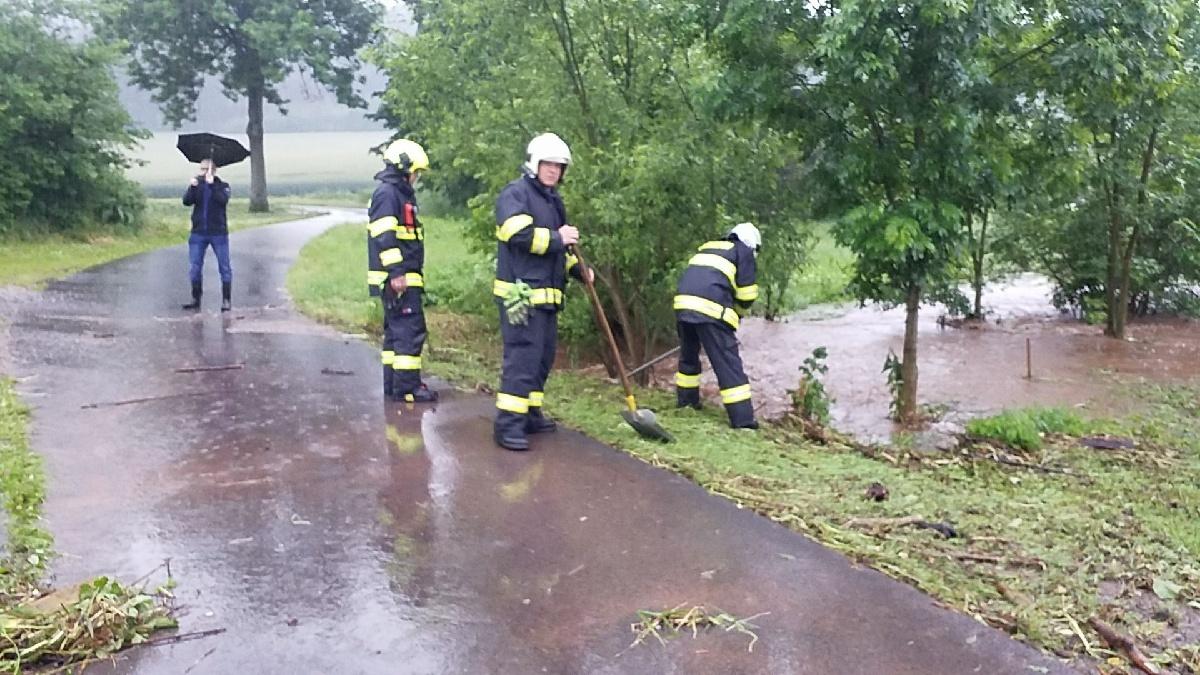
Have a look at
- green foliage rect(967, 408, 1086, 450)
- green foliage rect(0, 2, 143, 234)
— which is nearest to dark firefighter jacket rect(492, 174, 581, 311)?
green foliage rect(967, 408, 1086, 450)

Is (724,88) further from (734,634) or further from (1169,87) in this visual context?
(734,634)

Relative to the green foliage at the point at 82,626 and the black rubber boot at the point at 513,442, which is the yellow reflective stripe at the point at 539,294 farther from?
the green foliage at the point at 82,626

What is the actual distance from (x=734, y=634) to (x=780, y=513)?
1.53 metres

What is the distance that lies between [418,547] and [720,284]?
3722 mm

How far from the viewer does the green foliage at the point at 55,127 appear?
19.2 meters

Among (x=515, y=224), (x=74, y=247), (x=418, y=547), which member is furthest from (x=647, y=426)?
(x=74, y=247)

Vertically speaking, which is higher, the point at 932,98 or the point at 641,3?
the point at 641,3

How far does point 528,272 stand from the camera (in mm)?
6879

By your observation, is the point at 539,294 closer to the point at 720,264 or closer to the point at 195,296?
the point at 720,264

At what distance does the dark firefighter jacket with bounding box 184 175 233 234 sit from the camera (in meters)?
12.2

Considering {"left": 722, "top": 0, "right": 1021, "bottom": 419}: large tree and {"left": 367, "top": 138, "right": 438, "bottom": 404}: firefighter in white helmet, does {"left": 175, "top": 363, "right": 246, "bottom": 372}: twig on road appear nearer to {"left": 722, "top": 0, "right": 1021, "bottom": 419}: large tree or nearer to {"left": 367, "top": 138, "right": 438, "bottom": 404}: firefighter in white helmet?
{"left": 367, "top": 138, "right": 438, "bottom": 404}: firefighter in white helmet

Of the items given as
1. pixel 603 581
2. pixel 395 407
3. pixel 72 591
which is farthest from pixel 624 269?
pixel 72 591

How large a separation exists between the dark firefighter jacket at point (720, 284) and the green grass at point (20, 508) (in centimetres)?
435

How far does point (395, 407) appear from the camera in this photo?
25.6ft
